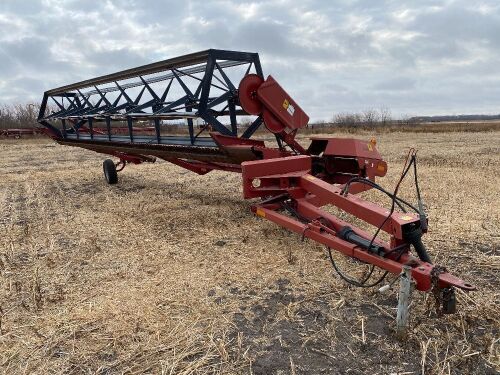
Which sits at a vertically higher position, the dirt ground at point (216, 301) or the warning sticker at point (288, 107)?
the warning sticker at point (288, 107)

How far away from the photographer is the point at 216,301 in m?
3.55

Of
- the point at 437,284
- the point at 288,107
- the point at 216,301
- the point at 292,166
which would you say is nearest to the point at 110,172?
the point at 288,107

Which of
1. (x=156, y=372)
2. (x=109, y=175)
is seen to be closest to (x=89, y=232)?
(x=156, y=372)

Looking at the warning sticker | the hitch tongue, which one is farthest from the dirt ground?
the warning sticker

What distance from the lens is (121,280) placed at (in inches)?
159

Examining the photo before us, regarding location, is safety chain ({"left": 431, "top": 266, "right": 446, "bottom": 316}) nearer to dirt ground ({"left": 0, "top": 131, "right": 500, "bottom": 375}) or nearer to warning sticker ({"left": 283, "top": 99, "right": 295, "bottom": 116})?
dirt ground ({"left": 0, "top": 131, "right": 500, "bottom": 375})

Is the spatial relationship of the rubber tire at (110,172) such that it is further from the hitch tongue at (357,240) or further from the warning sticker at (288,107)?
the hitch tongue at (357,240)

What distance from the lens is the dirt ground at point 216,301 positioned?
2756 millimetres

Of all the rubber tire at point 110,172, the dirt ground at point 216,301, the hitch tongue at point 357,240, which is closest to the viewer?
the dirt ground at point 216,301

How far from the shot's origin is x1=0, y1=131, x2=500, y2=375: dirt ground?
9.04ft

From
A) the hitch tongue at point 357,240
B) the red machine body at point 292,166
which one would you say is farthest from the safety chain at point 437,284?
the hitch tongue at point 357,240

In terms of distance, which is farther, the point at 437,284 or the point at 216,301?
the point at 216,301

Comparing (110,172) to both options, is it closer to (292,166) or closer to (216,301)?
(292,166)

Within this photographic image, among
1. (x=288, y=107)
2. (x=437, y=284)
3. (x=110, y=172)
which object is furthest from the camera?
(x=110, y=172)
